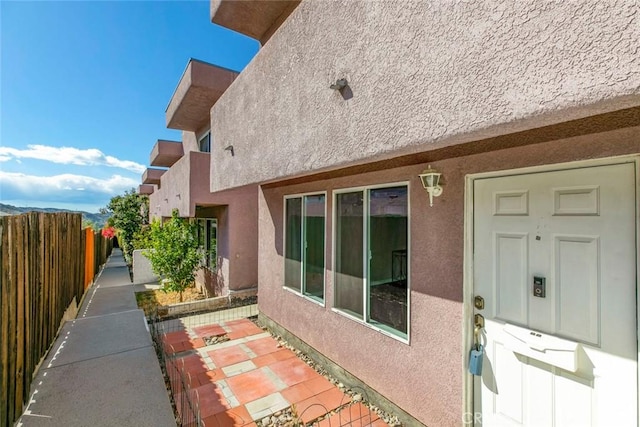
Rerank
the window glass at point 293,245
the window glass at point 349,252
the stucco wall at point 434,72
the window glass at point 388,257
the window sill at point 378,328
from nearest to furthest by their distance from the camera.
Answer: the stucco wall at point 434,72
the window sill at point 378,328
the window glass at point 388,257
the window glass at point 349,252
the window glass at point 293,245

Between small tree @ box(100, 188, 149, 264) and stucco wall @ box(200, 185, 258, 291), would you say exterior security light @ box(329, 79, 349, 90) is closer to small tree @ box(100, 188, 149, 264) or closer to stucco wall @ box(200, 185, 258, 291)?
stucco wall @ box(200, 185, 258, 291)

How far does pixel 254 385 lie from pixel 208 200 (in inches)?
311

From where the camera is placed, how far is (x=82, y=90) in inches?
892

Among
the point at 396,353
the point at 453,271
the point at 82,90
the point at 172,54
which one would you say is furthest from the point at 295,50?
the point at 82,90

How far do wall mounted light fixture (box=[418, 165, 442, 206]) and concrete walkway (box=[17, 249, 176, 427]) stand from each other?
519cm

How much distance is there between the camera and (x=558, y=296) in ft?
10.6

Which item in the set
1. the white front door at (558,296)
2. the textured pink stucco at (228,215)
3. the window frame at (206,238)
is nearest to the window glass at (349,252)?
the white front door at (558,296)

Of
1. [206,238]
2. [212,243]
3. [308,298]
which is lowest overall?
[308,298]

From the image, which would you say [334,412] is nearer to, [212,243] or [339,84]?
[339,84]

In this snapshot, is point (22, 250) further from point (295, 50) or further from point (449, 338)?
point (449, 338)

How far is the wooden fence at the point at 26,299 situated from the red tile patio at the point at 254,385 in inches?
102

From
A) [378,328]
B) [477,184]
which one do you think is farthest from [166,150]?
[477,184]

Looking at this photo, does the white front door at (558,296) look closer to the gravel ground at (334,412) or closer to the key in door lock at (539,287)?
the key in door lock at (539,287)

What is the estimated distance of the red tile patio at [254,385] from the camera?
502 cm
